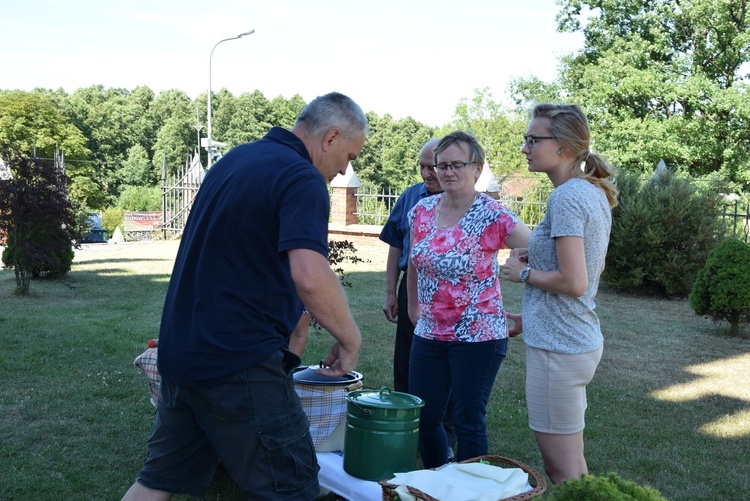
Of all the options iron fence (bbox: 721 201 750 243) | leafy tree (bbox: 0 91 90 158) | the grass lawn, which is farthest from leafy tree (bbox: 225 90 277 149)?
the grass lawn

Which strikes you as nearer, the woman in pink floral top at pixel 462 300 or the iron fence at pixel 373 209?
the woman in pink floral top at pixel 462 300

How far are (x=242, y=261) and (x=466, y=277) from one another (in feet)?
4.77

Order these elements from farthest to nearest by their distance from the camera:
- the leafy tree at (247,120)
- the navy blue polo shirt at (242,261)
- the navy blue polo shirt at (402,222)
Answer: the leafy tree at (247,120)
the navy blue polo shirt at (402,222)
the navy blue polo shirt at (242,261)

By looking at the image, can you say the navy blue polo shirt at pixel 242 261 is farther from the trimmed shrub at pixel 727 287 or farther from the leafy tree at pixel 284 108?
the leafy tree at pixel 284 108

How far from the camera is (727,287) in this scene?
9086 millimetres

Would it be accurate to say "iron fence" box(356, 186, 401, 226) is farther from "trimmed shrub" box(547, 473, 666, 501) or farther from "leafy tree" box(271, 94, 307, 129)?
"leafy tree" box(271, 94, 307, 129)

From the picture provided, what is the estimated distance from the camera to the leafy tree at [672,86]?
23984 mm

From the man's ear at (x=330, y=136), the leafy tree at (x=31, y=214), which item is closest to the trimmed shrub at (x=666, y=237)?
the leafy tree at (x=31, y=214)

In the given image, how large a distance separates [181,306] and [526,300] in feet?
4.56

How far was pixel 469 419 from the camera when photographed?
3617mm

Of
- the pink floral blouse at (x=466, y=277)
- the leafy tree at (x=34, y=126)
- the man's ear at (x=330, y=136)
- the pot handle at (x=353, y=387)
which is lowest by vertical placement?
the pot handle at (x=353, y=387)

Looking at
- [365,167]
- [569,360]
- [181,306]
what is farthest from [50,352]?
[365,167]

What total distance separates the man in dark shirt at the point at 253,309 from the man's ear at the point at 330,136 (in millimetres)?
114

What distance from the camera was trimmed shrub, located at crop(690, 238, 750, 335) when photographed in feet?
29.7
